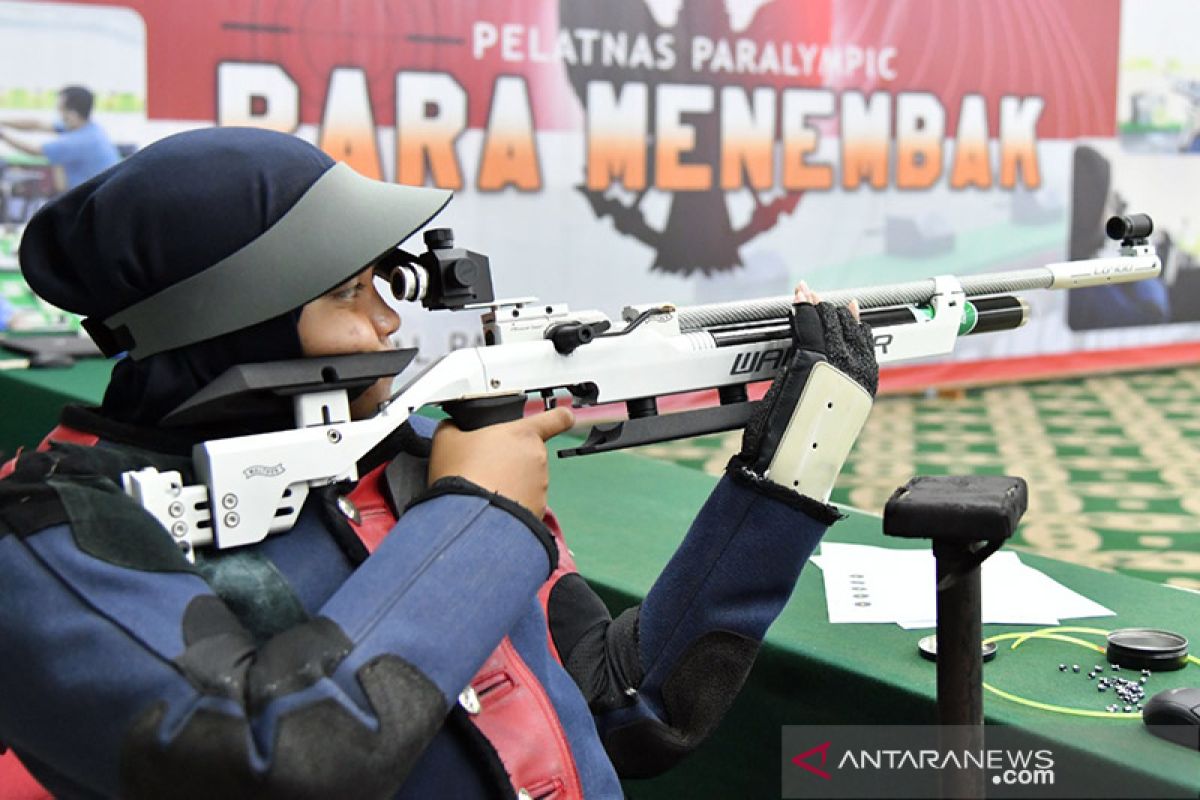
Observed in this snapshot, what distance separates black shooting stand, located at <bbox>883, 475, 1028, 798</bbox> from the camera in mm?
921

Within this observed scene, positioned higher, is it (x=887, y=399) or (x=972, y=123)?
(x=972, y=123)

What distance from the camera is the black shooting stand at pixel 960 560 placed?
36.3 inches

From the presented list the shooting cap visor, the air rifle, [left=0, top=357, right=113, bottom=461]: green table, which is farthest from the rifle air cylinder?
[left=0, top=357, right=113, bottom=461]: green table

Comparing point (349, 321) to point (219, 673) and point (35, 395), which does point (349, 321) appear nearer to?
point (219, 673)

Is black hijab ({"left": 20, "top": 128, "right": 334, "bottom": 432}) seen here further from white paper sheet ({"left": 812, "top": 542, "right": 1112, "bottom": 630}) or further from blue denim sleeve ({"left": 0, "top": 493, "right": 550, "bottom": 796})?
white paper sheet ({"left": 812, "top": 542, "right": 1112, "bottom": 630})

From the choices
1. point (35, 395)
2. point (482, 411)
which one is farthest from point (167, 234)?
point (35, 395)

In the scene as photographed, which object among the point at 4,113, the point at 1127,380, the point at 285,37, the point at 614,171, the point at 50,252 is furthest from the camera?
the point at 1127,380

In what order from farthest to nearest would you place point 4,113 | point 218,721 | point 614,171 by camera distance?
point 614,171 → point 4,113 → point 218,721

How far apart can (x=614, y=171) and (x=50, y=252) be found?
4999 mm

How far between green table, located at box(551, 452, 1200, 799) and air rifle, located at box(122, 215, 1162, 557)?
0.31 m

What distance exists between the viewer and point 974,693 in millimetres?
975

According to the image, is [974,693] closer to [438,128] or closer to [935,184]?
[438,128]

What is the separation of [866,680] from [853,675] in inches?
0.8

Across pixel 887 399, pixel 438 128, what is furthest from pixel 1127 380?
pixel 438 128
